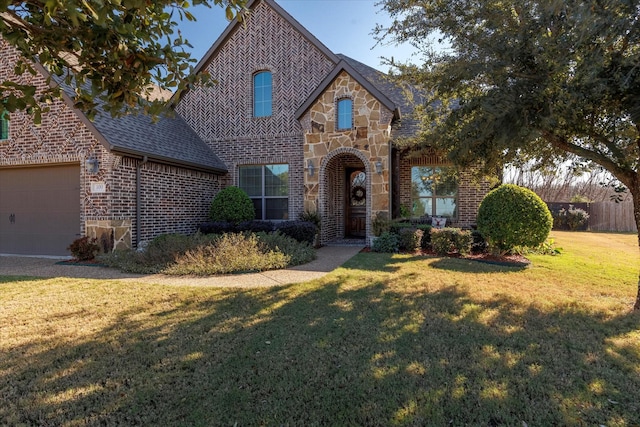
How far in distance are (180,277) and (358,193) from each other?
8872 millimetres

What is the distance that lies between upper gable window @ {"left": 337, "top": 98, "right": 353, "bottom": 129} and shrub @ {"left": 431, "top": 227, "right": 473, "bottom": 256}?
4.51 metres

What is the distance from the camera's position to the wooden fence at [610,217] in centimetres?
1847

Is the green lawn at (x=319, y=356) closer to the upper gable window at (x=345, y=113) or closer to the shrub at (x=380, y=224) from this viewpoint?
the shrub at (x=380, y=224)

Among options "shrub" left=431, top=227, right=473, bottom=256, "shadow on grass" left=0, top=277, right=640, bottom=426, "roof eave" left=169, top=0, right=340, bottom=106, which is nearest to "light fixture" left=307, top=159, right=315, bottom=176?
"roof eave" left=169, top=0, right=340, bottom=106

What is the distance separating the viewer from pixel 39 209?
9.35 metres

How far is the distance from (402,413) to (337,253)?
7.31 m

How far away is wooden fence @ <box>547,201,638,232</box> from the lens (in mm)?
18469

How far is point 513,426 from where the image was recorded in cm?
216

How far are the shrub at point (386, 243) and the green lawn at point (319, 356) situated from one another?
391 cm

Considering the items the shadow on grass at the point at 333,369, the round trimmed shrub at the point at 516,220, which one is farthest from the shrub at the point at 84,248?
the round trimmed shrub at the point at 516,220

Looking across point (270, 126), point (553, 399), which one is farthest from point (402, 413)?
point (270, 126)

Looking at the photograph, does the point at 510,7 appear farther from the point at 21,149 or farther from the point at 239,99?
the point at 21,149

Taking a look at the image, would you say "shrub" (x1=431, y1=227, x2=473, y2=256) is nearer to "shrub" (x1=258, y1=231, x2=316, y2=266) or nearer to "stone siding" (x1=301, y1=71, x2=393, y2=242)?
"stone siding" (x1=301, y1=71, x2=393, y2=242)

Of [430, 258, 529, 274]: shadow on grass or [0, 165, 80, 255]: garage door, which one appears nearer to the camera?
[430, 258, 529, 274]: shadow on grass
